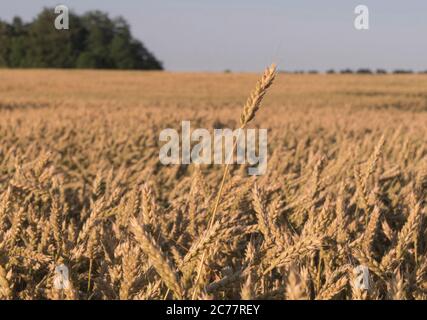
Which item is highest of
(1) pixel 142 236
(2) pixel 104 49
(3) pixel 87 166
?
(2) pixel 104 49

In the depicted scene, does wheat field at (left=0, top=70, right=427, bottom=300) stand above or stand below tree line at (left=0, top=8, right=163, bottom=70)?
below

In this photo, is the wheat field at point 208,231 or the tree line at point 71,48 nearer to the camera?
the wheat field at point 208,231

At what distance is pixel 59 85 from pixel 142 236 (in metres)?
28.4

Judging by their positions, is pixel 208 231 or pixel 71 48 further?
pixel 71 48

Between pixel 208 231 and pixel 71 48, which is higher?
pixel 71 48

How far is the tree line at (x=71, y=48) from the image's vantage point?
6156cm

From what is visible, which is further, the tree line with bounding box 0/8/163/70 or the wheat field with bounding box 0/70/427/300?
the tree line with bounding box 0/8/163/70

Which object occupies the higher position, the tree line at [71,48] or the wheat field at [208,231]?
the tree line at [71,48]

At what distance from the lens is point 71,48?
6406cm

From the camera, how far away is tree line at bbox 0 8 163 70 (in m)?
61.6
